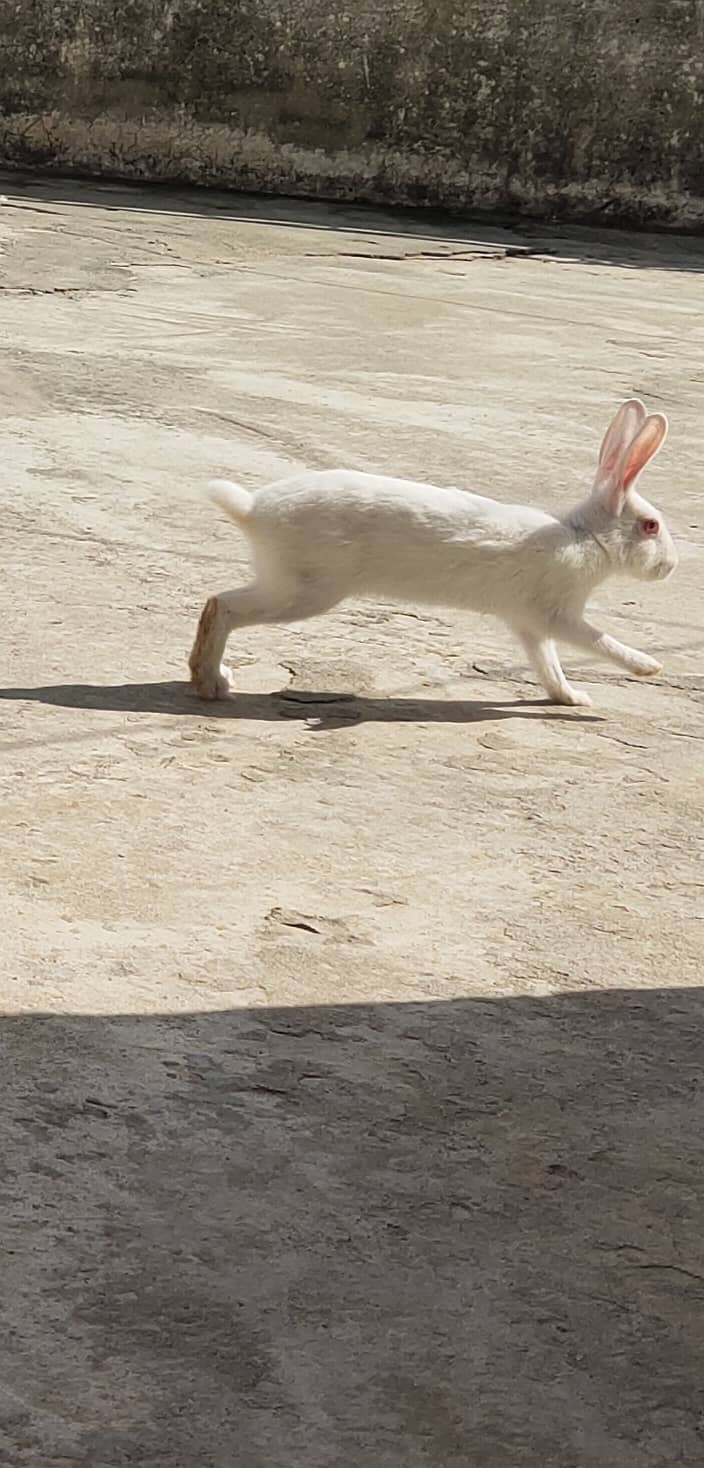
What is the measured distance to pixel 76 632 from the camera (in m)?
4.41

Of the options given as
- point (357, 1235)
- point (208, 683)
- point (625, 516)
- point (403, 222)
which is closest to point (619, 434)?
point (625, 516)

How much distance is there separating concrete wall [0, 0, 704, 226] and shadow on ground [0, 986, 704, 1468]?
387 inches

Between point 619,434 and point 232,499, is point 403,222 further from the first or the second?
point 232,499

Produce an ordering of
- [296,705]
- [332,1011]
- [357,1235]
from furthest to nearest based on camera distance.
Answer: [296,705]
[332,1011]
[357,1235]

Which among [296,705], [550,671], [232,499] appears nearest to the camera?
[232,499]

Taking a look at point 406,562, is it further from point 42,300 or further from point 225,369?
point 42,300

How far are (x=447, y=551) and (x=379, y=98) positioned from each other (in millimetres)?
8556

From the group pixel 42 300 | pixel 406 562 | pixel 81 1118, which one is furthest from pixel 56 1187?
pixel 42 300

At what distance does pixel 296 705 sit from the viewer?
416 centimetres

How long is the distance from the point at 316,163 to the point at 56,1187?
1054 cm

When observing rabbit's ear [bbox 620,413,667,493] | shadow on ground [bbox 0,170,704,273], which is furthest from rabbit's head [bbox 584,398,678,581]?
shadow on ground [bbox 0,170,704,273]

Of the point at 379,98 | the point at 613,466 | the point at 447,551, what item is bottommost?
the point at 447,551

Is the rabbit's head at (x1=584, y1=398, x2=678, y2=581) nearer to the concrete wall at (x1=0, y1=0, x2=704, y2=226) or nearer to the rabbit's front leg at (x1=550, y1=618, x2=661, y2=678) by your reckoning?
the rabbit's front leg at (x1=550, y1=618, x2=661, y2=678)

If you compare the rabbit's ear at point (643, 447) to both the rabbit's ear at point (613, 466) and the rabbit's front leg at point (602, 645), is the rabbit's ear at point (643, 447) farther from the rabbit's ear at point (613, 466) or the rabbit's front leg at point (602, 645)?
the rabbit's front leg at point (602, 645)
